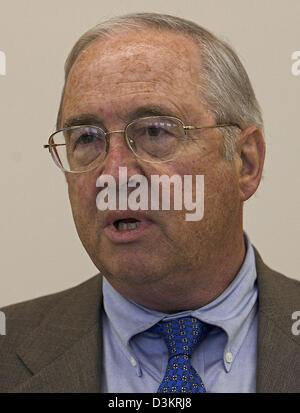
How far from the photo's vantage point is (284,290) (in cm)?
159

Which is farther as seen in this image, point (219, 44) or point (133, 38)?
point (219, 44)

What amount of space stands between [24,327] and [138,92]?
684 mm

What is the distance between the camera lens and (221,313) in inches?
58.9

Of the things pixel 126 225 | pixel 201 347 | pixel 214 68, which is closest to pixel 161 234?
pixel 126 225

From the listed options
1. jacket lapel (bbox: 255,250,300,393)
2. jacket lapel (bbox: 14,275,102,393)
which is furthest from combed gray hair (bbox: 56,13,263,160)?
jacket lapel (bbox: 14,275,102,393)

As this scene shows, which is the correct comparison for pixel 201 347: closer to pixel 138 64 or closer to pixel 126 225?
pixel 126 225

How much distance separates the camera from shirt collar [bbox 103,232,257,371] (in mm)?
1471

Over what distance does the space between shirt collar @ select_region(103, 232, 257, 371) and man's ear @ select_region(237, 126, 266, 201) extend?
0.18 metres

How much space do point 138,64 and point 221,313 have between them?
0.60m

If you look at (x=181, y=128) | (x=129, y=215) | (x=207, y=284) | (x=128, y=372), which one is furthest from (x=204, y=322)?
(x=181, y=128)

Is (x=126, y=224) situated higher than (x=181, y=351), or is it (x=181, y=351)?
(x=126, y=224)

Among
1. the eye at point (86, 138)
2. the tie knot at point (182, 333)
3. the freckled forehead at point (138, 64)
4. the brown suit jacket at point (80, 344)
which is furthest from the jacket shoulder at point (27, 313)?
the freckled forehead at point (138, 64)

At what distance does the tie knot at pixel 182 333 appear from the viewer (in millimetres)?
1433

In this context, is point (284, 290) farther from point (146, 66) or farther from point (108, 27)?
point (108, 27)
